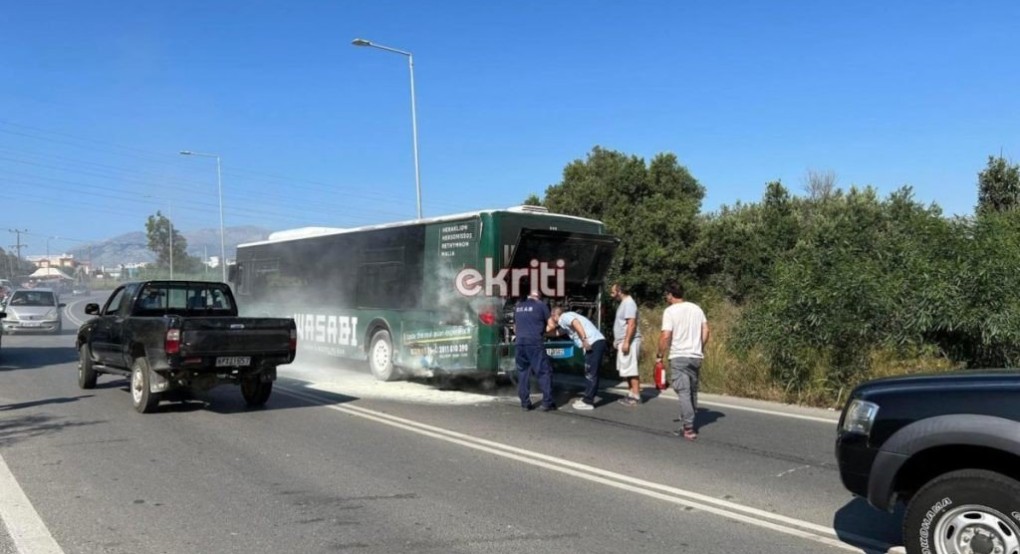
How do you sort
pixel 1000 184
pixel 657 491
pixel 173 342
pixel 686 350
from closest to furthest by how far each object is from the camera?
pixel 657 491
pixel 686 350
pixel 173 342
pixel 1000 184

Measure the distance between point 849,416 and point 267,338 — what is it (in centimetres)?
776

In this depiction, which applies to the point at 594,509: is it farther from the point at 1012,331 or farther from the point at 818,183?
the point at 818,183

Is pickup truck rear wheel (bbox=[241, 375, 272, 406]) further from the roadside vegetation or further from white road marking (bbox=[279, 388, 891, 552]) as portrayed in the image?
the roadside vegetation

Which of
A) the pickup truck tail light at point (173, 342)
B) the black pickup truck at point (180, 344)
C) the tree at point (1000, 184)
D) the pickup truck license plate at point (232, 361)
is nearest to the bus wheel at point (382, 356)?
the black pickup truck at point (180, 344)

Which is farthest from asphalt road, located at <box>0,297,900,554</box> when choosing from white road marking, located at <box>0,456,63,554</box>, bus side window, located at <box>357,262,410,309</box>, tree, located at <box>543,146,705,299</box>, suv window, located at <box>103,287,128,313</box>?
tree, located at <box>543,146,705,299</box>

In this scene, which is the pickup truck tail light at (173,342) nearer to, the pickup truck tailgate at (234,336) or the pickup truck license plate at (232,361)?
the pickup truck tailgate at (234,336)

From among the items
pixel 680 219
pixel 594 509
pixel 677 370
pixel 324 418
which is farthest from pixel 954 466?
pixel 680 219

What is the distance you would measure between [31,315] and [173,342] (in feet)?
68.5

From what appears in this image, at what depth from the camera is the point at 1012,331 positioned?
9555 mm

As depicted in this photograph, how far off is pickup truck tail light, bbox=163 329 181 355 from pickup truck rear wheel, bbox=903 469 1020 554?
8.16 metres

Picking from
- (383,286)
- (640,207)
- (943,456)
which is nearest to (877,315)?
(943,456)

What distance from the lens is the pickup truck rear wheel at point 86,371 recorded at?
11938mm

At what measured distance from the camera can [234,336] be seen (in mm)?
9844

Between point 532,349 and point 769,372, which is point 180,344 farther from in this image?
point 769,372
